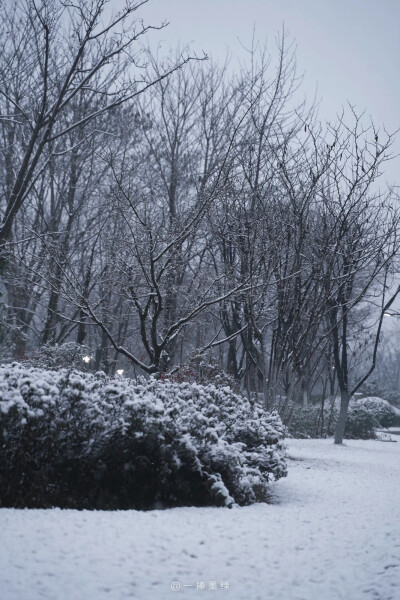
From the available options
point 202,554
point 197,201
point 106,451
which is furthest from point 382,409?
point 202,554

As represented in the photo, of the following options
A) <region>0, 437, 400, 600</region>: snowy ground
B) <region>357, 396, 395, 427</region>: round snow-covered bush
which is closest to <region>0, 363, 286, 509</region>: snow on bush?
<region>0, 437, 400, 600</region>: snowy ground

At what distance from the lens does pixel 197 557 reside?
3021 mm

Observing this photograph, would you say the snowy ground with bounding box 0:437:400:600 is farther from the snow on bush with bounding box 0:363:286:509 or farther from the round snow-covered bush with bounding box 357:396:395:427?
the round snow-covered bush with bounding box 357:396:395:427

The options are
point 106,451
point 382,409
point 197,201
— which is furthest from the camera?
point 382,409

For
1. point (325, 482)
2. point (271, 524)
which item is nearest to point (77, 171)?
point (325, 482)

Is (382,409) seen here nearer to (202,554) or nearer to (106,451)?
(106,451)

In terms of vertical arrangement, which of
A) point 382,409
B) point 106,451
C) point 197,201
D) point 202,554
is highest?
point 197,201

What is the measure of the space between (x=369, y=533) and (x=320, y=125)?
7279 mm

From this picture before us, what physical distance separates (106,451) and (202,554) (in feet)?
4.84

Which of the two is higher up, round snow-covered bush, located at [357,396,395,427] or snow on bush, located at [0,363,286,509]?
round snow-covered bush, located at [357,396,395,427]

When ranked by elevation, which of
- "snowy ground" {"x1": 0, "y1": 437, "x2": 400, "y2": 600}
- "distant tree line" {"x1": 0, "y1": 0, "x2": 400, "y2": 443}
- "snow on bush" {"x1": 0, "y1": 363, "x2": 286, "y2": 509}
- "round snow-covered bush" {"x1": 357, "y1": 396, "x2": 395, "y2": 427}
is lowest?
"snowy ground" {"x1": 0, "y1": 437, "x2": 400, "y2": 600}

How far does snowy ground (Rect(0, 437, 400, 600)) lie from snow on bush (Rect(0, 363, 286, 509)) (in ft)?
1.20

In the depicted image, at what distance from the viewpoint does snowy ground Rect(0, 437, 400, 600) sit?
263 centimetres

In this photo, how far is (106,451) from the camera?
4.33 metres
